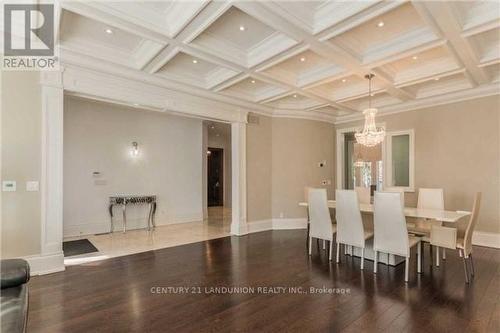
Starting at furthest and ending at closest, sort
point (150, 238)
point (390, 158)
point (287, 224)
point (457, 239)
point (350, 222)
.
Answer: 1. point (287, 224)
2. point (390, 158)
3. point (150, 238)
4. point (350, 222)
5. point (457, 239)

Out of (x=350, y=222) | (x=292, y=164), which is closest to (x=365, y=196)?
(x=350, y=222)

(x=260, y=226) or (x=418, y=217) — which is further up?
(x=418, y=217)

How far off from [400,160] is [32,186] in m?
6.85

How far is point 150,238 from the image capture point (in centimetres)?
547

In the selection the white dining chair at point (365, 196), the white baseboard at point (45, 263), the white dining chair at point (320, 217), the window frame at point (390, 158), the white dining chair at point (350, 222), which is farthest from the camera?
the window frame at point (390, 158)

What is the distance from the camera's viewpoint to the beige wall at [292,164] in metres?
6.58

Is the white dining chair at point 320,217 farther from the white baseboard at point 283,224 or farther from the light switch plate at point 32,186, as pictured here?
the light switch plate at point 32,186

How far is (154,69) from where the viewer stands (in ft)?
13.6

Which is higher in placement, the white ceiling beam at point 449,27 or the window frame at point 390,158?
the white ceiling beam at point 449,27

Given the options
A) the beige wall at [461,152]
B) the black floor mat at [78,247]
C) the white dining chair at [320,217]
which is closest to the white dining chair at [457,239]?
the white dining chair at [320,217]

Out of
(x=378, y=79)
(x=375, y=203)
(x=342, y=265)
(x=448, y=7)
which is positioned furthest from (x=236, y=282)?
(x=378, y=79)

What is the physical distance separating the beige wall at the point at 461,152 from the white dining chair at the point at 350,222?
2.62 metres

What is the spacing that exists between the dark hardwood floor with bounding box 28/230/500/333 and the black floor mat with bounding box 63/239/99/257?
2.58 feet

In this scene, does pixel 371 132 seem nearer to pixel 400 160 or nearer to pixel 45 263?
pixel 400 160
